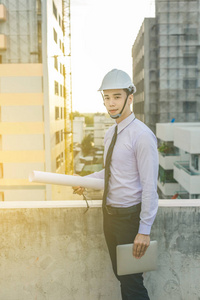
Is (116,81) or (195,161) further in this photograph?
(195,161)

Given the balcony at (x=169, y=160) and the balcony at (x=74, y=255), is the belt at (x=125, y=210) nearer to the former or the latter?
the balcony at (x=74, y=255)

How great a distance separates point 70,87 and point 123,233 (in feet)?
120

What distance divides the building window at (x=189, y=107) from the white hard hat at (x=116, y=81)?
116ft

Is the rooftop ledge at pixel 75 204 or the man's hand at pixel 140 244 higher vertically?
the rooftop ledge at pixel 75 204

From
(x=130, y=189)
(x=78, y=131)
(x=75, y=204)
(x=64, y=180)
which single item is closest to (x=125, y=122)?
(x=130, y=189)

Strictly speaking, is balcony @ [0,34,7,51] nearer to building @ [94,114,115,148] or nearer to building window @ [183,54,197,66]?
building window @ [183,54,197,66]

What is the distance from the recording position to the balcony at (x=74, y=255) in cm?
221

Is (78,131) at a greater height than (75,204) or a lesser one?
lesser

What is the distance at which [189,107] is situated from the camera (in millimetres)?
35656

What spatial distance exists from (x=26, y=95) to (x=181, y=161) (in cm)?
1355

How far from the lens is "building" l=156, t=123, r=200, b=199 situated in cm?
1969

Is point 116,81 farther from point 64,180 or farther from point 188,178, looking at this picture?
point 188,178

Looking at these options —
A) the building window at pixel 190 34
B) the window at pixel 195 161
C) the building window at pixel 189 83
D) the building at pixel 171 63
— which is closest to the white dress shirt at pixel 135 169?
the window at pixel 195 161

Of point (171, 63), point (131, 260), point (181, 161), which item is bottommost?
point (181, 161)
